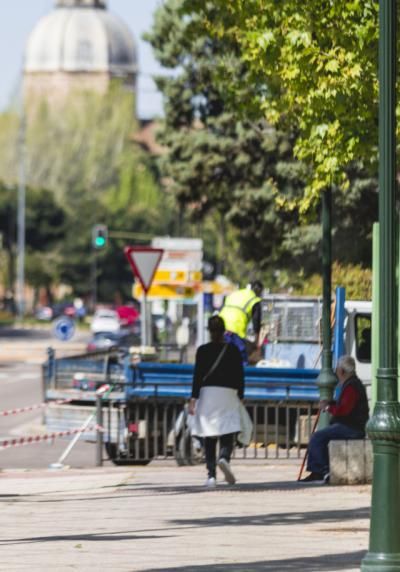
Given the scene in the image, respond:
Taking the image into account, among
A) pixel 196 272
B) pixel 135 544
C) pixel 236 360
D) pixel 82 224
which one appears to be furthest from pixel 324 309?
pixel 82 224

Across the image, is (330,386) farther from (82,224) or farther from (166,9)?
(82,224)

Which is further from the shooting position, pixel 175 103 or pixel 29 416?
pixel 175 103

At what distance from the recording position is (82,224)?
132625mm

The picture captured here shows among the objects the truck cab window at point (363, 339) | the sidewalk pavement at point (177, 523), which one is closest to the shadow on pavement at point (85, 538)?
the sidewalk pavement at point (177, 523)

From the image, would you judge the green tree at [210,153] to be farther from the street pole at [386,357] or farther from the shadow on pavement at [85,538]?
the street pole at [386,357]

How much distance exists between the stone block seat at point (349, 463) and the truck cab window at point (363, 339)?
423 cm

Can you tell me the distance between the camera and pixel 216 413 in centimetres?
1636

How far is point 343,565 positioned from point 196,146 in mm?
29794

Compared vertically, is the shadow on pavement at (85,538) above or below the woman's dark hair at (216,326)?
below

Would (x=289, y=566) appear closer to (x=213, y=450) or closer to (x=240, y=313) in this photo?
(x=213, y=450)

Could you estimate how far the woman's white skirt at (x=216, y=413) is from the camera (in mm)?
16312

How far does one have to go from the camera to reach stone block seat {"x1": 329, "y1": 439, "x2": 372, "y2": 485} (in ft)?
53.5

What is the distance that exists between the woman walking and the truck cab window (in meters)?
4.40

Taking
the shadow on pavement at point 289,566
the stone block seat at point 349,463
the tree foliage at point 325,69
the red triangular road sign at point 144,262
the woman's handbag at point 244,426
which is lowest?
the shadow on pavement at point 289,566
